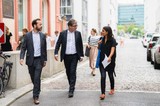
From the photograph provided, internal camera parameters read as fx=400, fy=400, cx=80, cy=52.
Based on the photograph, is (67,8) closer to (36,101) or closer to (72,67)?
(72,67)

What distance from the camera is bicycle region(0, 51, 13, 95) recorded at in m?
9.09

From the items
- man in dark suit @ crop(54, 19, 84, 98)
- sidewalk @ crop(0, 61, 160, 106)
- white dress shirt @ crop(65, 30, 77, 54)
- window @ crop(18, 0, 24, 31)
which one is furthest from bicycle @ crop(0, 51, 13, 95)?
window @ crop(18, 0, 24, 31)

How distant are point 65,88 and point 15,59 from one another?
157 centimetres

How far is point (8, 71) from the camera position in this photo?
10.2 metres

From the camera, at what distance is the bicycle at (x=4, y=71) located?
9.09 meters

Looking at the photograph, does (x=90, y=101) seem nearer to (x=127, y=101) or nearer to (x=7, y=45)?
(x=127, y=101)

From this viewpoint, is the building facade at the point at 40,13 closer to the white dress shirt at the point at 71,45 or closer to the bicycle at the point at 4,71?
the bicycle at the point at 4,71

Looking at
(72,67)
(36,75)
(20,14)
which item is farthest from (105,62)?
(20,14)

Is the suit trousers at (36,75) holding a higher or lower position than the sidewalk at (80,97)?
higher

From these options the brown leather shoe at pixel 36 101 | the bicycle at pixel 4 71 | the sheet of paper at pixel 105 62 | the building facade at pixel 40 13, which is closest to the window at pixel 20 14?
the building facade at pixel 40 13

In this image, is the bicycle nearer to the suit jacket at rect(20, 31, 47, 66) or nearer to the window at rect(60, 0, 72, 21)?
the suit jacket at rect(20, 31, 47, 66)

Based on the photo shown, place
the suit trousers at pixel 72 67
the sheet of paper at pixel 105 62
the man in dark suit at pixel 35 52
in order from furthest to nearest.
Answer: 1. the suit trousers at pixel 72 67
2. the sheet of paper at pixel 105 62
3. the man in dark suit at pixel 35 52

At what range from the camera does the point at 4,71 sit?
9.39 m

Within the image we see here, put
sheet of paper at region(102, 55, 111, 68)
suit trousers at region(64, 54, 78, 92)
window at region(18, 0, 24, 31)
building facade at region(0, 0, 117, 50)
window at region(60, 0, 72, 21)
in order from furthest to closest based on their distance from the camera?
window at region(60, 0, 72, 21) < window at region(18, 0, 24, 31) < building facade at region(0, 0, 117, 50) < suit trousers at region(64, 54, 78, 92) < sheet of paper at region(102, 55, 111, 68)
